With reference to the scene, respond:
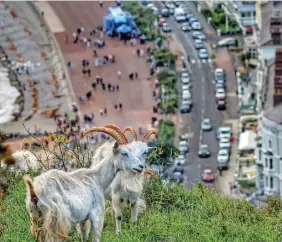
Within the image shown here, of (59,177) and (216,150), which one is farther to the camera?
(216,150)

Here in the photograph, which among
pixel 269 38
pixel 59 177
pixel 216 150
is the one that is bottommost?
pixel 216 150

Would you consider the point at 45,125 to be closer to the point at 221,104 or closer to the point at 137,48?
the point at 221,104

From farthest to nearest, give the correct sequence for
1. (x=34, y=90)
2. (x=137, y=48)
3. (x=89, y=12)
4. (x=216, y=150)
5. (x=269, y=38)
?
(x=89, y=12) → (x=137, y=48) → (x=34, y=90) → (x=269, y=38) → (x=216, y=150)

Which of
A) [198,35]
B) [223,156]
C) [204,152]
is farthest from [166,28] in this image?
[223,156]

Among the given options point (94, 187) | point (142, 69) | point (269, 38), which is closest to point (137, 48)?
point (142, 69)

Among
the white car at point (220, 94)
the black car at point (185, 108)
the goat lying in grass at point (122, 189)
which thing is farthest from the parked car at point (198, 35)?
the goat lying in grass at point (122, 189)

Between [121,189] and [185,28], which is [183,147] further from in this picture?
[121,189]

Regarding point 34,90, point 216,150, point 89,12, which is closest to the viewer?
point 216,150
